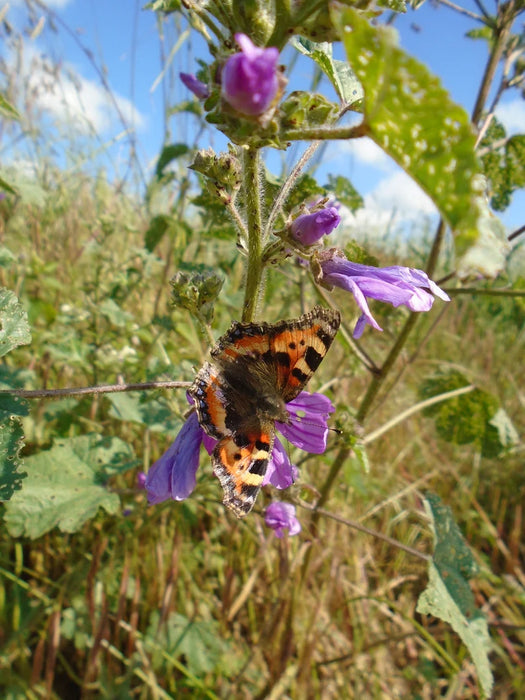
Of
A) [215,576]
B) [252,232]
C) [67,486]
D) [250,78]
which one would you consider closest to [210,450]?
[252,232]

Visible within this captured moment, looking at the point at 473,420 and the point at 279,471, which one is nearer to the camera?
the point at 279,471

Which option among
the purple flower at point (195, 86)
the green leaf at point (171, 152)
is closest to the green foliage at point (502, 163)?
the purple flower at point (195, 86)

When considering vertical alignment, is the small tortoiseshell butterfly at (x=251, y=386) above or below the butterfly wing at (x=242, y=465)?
above

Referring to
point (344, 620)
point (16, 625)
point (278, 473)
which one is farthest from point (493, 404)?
point (16, 625)

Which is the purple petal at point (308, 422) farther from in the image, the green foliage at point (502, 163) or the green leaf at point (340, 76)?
the green foliage at point (502, 163)

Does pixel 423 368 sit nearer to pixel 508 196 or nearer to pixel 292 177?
pixel 508 196

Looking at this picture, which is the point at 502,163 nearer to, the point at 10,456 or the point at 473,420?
the point at 473,420
